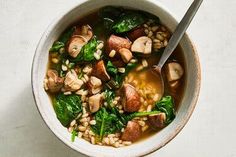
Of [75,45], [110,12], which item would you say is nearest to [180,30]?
[110,12]

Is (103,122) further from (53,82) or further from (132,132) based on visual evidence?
(53,82)

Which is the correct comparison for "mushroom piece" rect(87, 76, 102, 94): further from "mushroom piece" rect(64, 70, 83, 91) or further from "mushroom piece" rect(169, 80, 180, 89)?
"mushroom piece" rect(169, 80, 180, 89)

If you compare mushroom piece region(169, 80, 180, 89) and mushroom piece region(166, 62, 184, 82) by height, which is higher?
mushroom piece region(166, 62, 184, 82)

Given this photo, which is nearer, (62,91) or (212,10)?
(62,91)

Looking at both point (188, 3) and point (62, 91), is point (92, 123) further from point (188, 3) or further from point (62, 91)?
point (188, 3)

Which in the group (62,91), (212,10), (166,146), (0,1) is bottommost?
(166,146)

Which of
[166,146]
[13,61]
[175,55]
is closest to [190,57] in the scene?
[175,55]

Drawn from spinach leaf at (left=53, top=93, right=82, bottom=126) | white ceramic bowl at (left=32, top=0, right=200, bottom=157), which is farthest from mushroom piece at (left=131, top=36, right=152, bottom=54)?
spinach leaf at (left=53, top=93, right=82, bottom=126)
